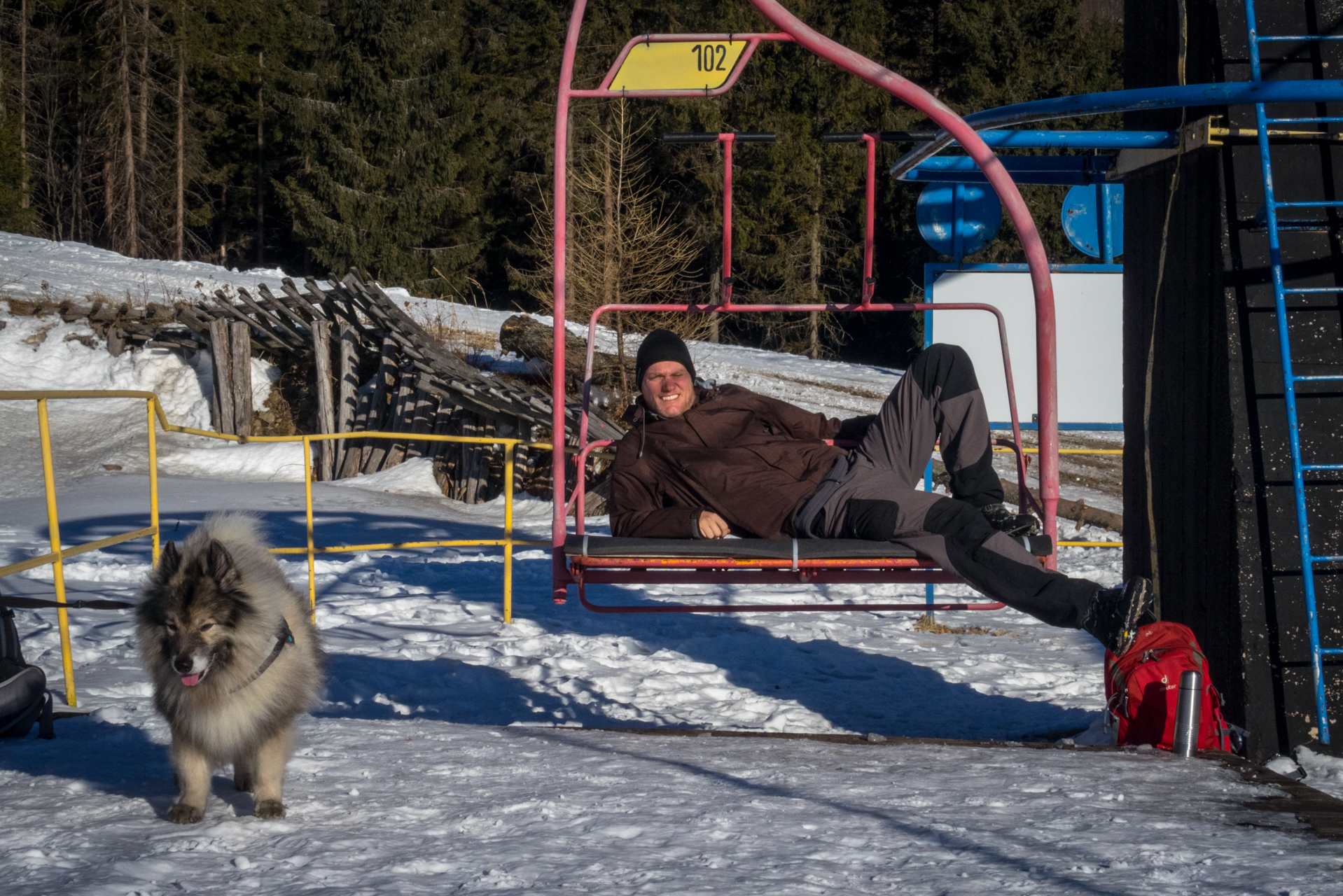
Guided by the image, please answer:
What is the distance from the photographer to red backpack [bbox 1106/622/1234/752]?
12.5 feet

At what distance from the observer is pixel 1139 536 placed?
488 centimetres

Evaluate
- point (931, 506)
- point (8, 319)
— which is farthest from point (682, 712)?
point (8, 319)

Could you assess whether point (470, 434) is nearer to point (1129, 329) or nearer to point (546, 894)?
point (1129, 329)

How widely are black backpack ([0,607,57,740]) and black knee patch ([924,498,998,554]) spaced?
3237mm

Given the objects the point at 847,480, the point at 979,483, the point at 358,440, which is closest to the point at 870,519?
the point at 847,480

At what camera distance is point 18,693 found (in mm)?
3834

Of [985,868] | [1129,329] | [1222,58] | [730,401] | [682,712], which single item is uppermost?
[1222,58]

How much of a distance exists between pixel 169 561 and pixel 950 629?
5.98 metres

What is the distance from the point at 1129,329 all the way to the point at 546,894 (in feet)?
12.3

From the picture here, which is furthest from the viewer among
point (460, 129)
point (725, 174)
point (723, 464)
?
point (460, 129)

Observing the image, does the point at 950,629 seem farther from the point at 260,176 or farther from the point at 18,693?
the point at 260,176

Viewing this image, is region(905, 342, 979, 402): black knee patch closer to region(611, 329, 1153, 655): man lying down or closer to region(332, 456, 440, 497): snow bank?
region(611, 329, 1153, 655): man lying down

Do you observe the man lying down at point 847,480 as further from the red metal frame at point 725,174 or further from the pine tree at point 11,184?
the pine tree at point 11,184

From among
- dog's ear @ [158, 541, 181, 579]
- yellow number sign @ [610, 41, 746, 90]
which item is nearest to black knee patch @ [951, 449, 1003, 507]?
yellow number sign @ [610, 41, 746, 90]
